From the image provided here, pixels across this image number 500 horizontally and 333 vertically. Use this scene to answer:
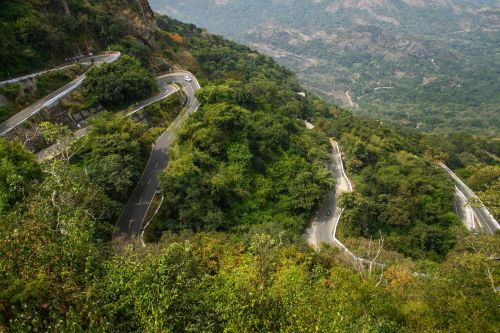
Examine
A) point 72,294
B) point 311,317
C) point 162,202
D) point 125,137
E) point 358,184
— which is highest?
point 72,294

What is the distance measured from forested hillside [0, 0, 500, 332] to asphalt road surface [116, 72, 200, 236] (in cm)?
113

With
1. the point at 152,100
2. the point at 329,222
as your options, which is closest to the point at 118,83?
the point at 152,100

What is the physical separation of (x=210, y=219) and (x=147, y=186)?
9199 millimetres

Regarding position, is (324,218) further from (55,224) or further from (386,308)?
(55,224)

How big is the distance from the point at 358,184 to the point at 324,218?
1039 cm

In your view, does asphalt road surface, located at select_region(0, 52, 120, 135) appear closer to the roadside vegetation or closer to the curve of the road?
the roadside vegetation

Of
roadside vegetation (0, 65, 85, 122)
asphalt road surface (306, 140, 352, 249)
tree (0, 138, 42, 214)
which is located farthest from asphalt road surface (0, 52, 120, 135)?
asphalt road surface (306, 140, 352, 249)

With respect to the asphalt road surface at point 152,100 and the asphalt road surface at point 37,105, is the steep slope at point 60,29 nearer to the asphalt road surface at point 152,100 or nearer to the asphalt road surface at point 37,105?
the asphalt road surface at point 37,105

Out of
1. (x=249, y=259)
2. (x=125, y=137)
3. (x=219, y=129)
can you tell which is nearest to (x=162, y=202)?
(x=125, y=137)

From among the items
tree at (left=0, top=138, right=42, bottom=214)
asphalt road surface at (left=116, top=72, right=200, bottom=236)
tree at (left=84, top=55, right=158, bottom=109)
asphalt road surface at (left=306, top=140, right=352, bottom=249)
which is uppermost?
tree at (left=0, top=138, right=42, bottom=214)

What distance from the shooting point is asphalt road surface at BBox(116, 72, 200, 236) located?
3469cm

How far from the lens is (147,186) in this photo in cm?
3938

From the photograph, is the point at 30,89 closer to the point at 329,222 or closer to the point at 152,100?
the point at 152,100

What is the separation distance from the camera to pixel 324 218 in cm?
4838
